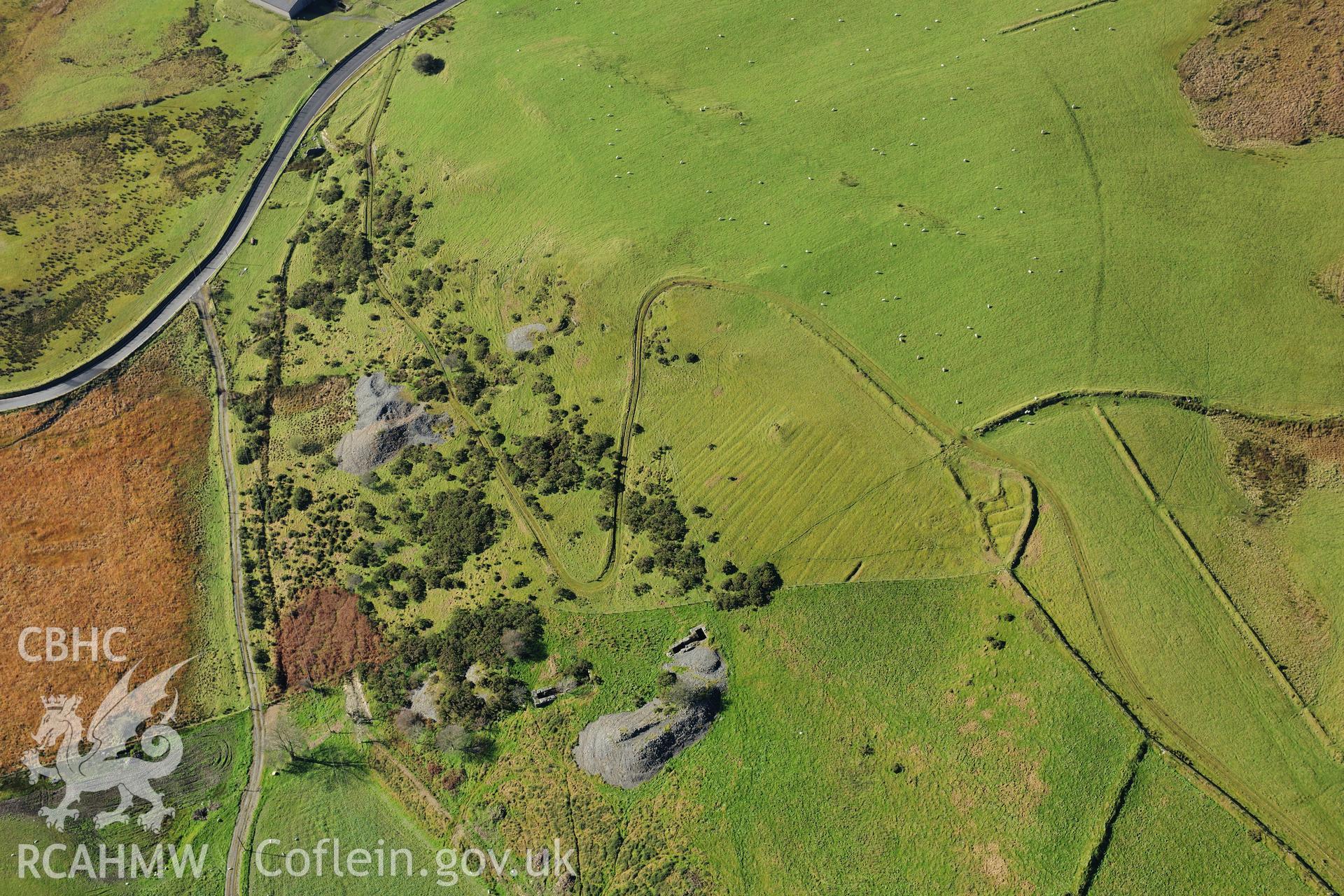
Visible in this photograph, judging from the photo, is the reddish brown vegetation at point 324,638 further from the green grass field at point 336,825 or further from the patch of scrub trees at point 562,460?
the patch of scrub trees at point 562,460

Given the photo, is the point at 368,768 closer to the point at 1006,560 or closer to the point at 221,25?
the point at 1006,560

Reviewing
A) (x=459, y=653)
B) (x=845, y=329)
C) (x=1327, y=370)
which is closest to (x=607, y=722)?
(x=459, y=653)

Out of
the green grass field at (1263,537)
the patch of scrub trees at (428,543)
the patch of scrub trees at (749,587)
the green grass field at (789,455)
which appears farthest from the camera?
Answer: the patch of scrub trees at (428,543)

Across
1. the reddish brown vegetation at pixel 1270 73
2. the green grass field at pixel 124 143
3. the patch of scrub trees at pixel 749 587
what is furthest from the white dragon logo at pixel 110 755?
the reddish brown vegetation at pixel 1270 73

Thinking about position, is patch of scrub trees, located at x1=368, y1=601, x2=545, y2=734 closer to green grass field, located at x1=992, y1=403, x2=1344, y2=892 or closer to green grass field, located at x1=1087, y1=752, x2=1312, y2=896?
green grass field, located at x1=992, y1=403, x2=1344, y2=892

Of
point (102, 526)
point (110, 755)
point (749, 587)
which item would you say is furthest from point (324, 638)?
point (749, 587)

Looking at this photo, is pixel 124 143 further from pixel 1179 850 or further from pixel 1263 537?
pixel 1179 850

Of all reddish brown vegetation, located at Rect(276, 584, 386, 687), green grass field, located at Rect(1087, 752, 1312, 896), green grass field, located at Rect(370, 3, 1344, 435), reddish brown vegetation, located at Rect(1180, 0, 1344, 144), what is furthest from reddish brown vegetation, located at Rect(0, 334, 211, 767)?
reddish brown vegetation, located at Rect(1180, 0, 1344, 144)
